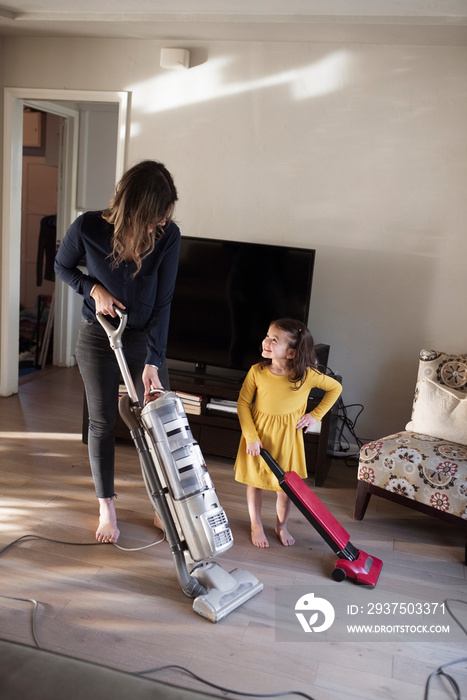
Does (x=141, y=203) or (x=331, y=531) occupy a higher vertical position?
(x=141, y=203)

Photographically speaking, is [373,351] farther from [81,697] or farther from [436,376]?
[81,697]

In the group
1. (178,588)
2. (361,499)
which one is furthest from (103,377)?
(361,499)

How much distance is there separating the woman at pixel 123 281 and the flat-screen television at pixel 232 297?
1.05 m

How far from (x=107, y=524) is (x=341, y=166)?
85.8 inches

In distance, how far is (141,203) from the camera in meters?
2.04

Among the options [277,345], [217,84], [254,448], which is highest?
[217,84]

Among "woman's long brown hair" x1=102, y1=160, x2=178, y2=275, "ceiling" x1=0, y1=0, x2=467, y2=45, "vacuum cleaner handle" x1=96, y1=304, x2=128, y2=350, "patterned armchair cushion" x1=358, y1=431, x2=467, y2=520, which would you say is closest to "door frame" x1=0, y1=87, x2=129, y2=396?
"ceiling" x1=0, y1=0, x2=467, y2=45

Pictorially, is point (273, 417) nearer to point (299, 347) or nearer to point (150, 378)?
point (299, 347)

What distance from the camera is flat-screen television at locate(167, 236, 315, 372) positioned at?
131 inches

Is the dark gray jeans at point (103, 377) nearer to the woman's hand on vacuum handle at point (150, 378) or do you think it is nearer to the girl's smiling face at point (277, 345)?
the woman's hand on vacuum handle at point (150, 378)

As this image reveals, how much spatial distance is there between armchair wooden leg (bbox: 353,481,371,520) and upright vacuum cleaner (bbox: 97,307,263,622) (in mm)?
950

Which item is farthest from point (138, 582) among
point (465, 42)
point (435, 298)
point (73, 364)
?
point (73, 364)

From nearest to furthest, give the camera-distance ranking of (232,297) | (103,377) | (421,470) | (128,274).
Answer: (128,274)
(103,377)
(421,470)
(232,297)

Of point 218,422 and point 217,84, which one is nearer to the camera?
point 218,422
